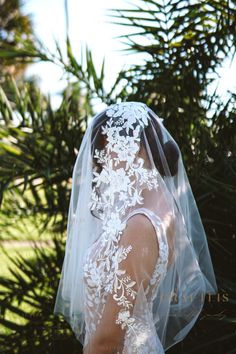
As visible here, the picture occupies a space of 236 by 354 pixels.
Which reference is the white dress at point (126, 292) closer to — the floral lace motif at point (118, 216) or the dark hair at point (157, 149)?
the floral lace motif at point (118, 216)

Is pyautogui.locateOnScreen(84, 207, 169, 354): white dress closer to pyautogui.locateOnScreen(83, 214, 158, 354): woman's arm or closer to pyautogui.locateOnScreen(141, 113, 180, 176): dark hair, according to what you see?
pyautogui.locateOnScreen(83, 214, 158, 354): woman's arm

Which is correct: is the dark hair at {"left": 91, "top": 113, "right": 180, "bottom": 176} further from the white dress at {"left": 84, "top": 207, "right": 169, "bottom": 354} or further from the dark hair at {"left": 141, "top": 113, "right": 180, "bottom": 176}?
the white dress at {"left": 84, "top": 207, "right": 169, "bottom": 354}

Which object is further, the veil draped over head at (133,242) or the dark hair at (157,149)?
the dark hair at (157,149)

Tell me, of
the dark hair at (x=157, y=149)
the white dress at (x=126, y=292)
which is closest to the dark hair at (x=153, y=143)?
the dark hair at (x=157, y=149)

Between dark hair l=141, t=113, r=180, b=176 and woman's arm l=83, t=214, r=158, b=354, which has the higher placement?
dark hair l=141, t=113, r=180, b=176

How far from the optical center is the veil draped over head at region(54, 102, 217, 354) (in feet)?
5.89

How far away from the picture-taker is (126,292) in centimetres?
180

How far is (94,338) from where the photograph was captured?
1.81 meters

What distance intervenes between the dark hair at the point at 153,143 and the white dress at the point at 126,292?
0.98 feet

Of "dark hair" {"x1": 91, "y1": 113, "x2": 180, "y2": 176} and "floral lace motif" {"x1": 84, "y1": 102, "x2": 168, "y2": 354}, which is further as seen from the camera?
"dark hair" {"x1": 91, "y1": 113, "x2": 180, "y2": 176}

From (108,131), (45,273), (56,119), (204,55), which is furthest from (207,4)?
(45,273)

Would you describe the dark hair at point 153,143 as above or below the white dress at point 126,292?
above

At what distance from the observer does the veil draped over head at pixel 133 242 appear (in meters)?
1.79

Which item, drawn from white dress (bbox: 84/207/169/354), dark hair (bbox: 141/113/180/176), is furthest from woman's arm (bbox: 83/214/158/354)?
dark hair (bbox: 141/113/180/176)
